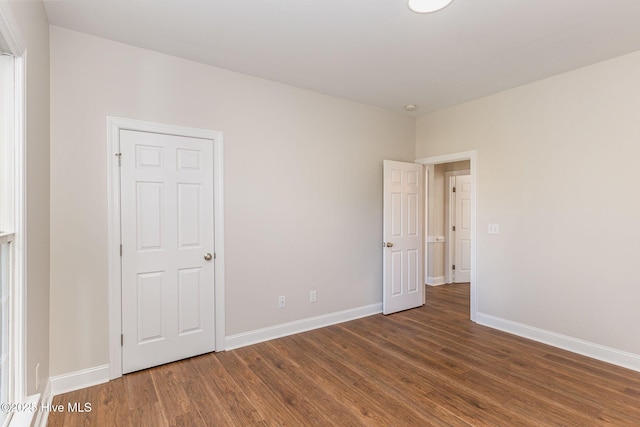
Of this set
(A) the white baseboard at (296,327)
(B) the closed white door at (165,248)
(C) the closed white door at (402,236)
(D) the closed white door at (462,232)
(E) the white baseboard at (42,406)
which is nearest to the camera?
(E) the white baseboard at (42,406)

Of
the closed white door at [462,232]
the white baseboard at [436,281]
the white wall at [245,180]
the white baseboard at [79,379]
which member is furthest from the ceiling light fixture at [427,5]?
the white baseboard at [436,281]

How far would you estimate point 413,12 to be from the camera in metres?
2.13

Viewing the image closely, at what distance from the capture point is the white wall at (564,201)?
2.72 meters

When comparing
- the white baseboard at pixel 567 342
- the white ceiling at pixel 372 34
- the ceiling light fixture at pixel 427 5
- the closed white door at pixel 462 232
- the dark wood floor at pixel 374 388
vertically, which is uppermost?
the white ceiling at pixel 372 34

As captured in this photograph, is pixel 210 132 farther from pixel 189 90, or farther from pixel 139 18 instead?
pixel 139 18

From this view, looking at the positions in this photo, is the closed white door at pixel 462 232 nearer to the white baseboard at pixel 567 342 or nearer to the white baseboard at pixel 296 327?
the white baseboard at pixel 567 342

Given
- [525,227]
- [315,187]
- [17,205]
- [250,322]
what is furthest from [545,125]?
[17,205]

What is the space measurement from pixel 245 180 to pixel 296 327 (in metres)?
1.68

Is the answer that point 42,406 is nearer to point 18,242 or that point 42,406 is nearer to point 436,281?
point 18,242

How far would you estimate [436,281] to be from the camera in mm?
5648

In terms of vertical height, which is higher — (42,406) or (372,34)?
(372,34)

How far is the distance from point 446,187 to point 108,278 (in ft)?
17.5

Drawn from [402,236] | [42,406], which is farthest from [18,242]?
[402,236]

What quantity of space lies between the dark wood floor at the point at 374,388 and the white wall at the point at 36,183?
0.58 metres
